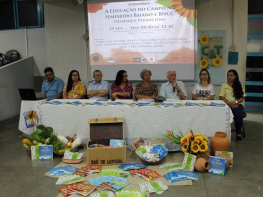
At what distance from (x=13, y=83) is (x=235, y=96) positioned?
15.3ft

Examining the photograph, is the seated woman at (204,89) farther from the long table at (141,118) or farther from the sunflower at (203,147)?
the sunflower at (203,147)

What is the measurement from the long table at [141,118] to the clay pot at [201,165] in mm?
486

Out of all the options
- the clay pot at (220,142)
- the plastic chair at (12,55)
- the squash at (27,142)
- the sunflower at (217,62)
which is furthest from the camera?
the plastic chair at (12,55)

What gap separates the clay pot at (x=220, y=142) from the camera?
9.02ft

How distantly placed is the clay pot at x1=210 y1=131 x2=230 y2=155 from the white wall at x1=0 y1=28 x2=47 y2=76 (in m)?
4.92

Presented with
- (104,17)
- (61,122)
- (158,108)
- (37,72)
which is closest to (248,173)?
(158,108)

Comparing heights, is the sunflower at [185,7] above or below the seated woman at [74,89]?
above

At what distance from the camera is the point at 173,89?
388 cm

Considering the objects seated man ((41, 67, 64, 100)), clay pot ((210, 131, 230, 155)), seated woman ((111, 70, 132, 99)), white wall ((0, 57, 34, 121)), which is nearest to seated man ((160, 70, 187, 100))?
seated woman ((111, 70, 132, 99))

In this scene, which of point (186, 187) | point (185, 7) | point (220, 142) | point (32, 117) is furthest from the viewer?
point (185, 7)

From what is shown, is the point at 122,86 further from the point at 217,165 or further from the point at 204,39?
the point at 217,165

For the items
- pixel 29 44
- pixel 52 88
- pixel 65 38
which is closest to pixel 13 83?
pixel 29 44

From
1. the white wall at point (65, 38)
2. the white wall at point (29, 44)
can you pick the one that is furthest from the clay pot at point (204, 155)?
the white wall at point (29, 44)

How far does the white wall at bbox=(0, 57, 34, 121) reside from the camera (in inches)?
217
